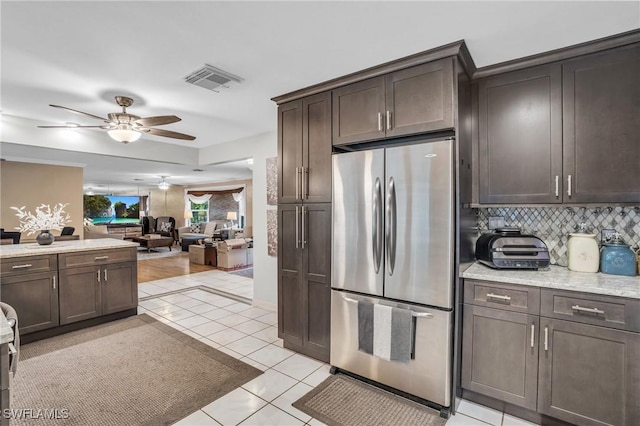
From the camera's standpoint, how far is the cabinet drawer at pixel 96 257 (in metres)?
3.49

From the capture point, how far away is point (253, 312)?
4.23 metres

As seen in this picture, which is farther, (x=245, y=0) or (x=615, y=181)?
(x=615, y=181)

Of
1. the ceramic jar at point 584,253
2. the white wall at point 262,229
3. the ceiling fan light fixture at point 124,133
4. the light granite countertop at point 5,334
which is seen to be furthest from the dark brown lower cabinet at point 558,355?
the ceiling fan light fixture at point 124,133

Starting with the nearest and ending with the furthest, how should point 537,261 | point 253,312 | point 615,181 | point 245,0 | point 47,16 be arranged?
point 245,0 < point 47,16 < point 615,181 < point 537,261 < point 253,312

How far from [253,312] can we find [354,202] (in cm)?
250

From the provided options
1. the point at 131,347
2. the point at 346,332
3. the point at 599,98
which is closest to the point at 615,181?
the point at 599,98

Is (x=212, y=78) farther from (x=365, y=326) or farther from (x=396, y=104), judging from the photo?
(x=365, y=326)

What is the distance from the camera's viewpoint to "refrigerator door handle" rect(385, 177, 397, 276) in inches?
91.6

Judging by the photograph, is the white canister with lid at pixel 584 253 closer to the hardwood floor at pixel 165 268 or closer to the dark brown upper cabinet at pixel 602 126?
the dark brown upper cabinet at pixel 602 126

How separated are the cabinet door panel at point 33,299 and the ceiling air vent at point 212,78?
2633 millimetres

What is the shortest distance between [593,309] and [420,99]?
1.69 meters

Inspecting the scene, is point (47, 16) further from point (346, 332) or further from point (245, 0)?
point (346, 332)

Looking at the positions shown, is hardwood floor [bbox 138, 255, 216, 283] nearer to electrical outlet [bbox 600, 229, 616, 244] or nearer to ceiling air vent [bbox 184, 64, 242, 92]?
ceiling air vent [bbox 184, 64, 242, 92]

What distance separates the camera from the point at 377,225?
2.41 meters
